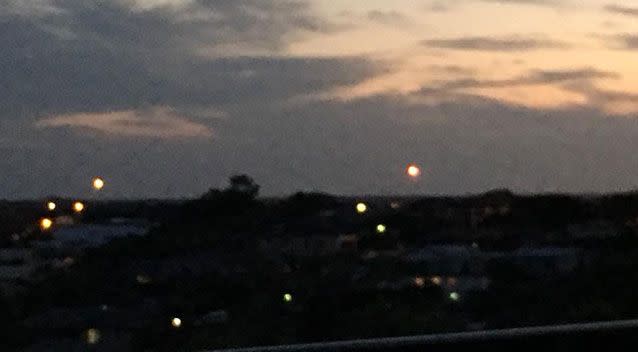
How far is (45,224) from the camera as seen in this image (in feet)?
22.0

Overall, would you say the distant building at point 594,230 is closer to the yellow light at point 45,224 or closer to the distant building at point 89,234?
the distant building at point 89,234

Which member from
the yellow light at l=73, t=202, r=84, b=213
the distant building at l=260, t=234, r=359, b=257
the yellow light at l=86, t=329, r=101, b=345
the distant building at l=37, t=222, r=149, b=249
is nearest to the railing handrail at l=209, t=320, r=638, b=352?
the yellow light at l=86, t=329, r=101, b=345

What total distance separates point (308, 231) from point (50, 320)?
2195 mm

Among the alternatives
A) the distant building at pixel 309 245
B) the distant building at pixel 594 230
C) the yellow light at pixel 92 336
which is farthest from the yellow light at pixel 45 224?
the distant building at pixel 594 230

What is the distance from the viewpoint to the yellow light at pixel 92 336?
4398 mm

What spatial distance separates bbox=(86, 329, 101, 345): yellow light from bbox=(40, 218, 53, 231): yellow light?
6.99 ft

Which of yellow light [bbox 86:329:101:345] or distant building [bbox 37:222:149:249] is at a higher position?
distant building [bbox 37:222:149:249]

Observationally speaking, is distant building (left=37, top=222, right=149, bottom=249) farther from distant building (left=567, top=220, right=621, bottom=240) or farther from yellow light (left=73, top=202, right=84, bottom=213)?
distant building (left=567, top=220, right=621, bottom=240)

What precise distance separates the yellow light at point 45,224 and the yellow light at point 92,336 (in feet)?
6.99

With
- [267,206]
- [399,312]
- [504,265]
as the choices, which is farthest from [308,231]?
[399,312]

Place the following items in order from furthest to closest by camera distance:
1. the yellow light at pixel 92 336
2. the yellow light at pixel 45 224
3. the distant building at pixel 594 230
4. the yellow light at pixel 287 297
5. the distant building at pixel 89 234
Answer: the distant building at pixel 594 230 → the yellow light at pixel 45 224 → the distant building at pixel 89 234 → the yellow light at pixel 287 297 → the yellow light at pixel 92 336

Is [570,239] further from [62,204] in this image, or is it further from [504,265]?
[62,204]

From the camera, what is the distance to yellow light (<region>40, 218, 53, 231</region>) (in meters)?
6.61

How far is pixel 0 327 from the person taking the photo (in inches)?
169
